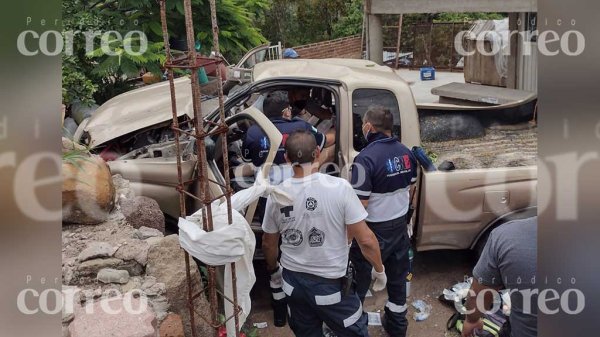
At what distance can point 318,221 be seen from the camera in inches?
135

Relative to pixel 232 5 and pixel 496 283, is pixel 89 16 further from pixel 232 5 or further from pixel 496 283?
pixel 496 283

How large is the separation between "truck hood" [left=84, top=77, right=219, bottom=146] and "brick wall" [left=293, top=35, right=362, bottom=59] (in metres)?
9.18

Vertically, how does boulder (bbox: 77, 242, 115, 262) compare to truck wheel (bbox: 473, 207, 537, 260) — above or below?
above

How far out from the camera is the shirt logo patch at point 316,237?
346 centimetres

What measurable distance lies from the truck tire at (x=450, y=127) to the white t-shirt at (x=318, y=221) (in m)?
2.62

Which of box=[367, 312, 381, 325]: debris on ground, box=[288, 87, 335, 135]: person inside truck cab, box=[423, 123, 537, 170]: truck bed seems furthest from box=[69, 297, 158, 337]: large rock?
box=[423, 123, 537, 170]: truck bed

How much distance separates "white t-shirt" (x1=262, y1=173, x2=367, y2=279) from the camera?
134 inches

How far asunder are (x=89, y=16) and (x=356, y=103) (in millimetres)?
4294

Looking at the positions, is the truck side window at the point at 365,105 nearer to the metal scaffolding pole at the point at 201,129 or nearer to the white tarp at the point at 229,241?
the white tarp at the point at 229,241

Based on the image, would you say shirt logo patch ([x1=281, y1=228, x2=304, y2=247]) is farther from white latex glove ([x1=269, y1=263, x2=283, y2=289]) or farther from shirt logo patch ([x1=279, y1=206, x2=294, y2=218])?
white latex glove ([x1=269, y1=263, x2=283, y2=289])

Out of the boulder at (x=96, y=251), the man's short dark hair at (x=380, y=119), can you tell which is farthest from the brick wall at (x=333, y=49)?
the boulder at (x=96, y=251)

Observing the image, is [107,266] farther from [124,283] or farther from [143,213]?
[143,213]

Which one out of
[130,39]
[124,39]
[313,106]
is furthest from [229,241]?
[124,39]

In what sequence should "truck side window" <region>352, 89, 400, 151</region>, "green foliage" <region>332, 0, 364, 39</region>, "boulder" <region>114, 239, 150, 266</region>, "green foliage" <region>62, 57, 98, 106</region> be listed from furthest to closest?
1. "green foliage" <region>332, 0, 364, 39</region>
2. "green foliage" <region>62, 57, 98, 106</region>
3. "truck side window" <region>352, 89, 400, 151</region>
4. "boulder" <region>114, 239, 150, 266</region>
